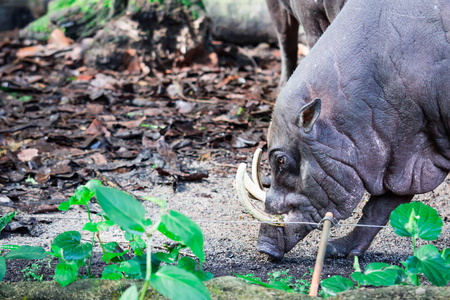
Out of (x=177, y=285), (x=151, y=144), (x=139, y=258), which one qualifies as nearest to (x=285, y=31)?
(x=151, y=144)

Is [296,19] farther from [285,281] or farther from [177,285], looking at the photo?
[177,285]

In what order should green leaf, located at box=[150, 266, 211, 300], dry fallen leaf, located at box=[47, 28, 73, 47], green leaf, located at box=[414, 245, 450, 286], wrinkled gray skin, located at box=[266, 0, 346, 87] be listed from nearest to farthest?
green leaf, located at box=[150, 266, 211, 300] < green leaf, located at box=[414, 245, 450, 286] < wrinkled gray skin, located at box=[266, 0, 346, 87] < dry fallen leaf, located at box=[47, 28, 73, 47]

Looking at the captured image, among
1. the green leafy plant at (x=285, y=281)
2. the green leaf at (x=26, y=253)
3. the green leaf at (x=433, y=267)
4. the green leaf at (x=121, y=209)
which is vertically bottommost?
the green leafy plant at (x=285, y=281)

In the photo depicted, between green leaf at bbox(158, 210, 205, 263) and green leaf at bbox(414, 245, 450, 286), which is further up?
green leaf at bbox(158, 210, 205, 263)

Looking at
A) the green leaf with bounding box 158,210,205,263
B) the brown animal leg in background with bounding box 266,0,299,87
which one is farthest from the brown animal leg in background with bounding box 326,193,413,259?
the brown animal leg in background with bounding box 266,0,299,87

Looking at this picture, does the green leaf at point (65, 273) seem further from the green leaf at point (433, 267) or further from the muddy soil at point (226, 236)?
the green leaf at point (433, 267)

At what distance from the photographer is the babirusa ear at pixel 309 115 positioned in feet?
9.14

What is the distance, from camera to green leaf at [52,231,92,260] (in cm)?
228

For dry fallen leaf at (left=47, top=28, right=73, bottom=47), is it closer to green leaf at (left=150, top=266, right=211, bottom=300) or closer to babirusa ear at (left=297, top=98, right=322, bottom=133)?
babirusa ear at (left=297, top=98, right=322, bottom=133)

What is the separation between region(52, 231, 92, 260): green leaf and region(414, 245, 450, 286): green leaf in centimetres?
126

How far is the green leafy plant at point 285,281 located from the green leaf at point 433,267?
1.88 feet

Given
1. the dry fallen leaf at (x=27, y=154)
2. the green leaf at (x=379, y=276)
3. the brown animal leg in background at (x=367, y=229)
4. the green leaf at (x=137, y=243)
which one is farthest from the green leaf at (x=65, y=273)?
the dry fallen leaf at (x=27, y=154)

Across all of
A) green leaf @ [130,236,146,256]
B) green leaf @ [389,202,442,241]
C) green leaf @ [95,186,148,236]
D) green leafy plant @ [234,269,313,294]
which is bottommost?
green leafy plant @ [234,269,313,294]

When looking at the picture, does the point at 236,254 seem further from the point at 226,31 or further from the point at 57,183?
the point at 226,31
